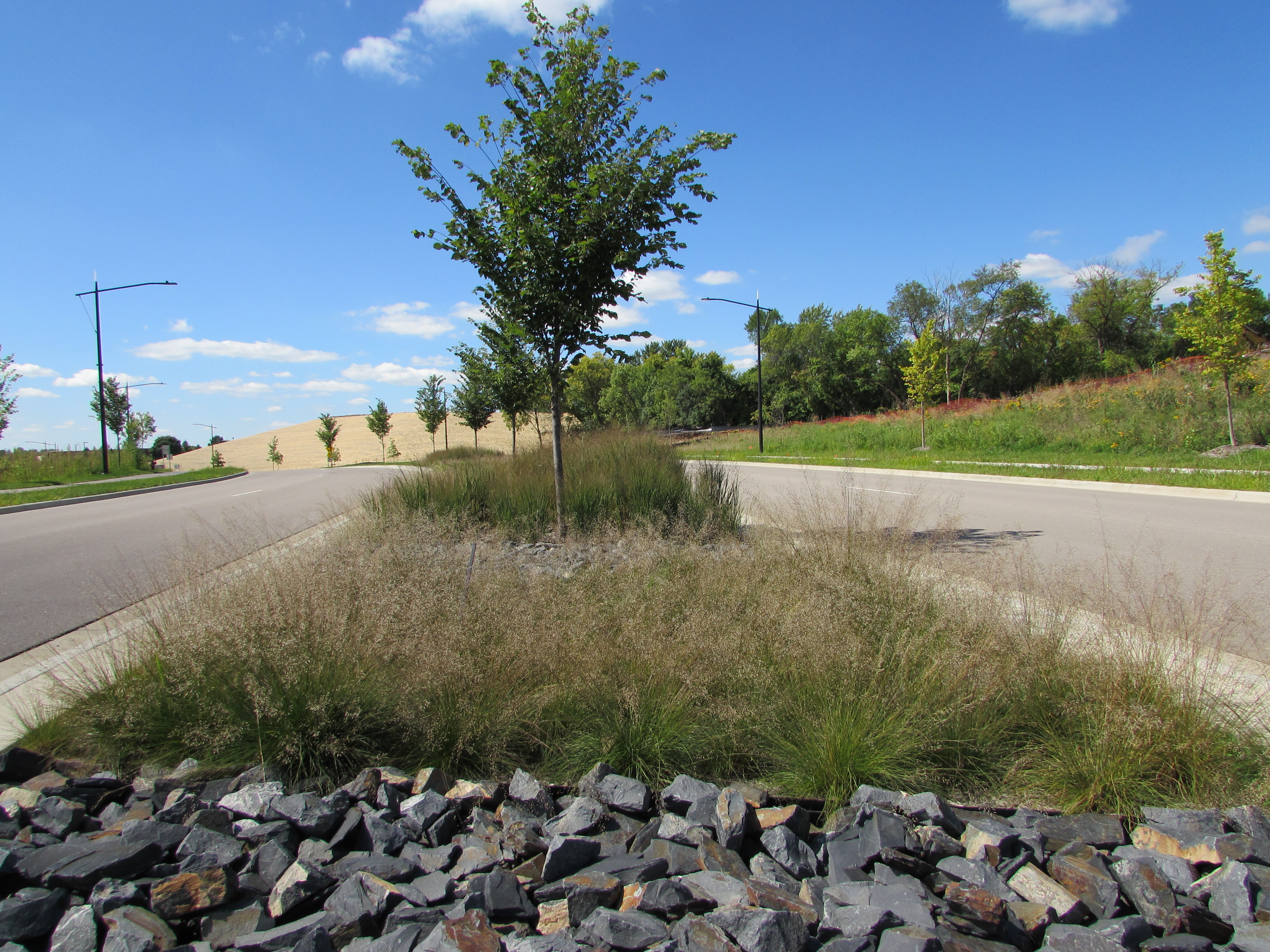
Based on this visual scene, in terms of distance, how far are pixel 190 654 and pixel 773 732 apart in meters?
2.85

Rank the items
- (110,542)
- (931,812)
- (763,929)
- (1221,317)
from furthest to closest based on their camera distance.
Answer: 1. (1221,317)
2. (110,542)
3. (931,812)
4. (763,929)

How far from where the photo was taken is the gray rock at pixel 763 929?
73.5 inches

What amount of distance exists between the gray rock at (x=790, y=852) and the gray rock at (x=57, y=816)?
264cm

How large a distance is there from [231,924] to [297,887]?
0.20 metres

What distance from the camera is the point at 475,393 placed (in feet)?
113

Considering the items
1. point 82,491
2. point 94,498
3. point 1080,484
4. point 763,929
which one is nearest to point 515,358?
point 763,929

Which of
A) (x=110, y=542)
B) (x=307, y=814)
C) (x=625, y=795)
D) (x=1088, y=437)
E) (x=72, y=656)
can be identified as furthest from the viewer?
(x=1088, y=437)

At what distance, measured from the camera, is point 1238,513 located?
32.9ft

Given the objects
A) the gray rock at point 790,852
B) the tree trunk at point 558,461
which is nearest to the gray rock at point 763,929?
the gray rock at point 790,852

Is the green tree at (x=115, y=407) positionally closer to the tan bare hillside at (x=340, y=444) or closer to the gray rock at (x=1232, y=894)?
the tan bare hillside at (x=340, y=444)

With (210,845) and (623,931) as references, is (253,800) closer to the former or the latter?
(210,845)

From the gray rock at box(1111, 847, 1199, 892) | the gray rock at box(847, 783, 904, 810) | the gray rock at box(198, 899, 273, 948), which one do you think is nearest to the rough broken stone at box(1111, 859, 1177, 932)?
the gray rock at box(1111, 847, 1199, 892)

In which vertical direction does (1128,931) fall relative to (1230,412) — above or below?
below

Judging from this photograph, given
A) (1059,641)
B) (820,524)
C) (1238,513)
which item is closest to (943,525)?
(820,524)
